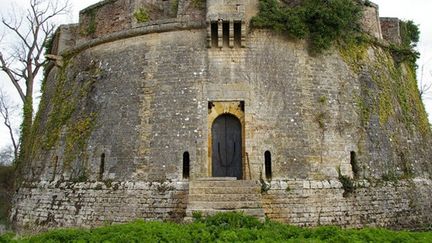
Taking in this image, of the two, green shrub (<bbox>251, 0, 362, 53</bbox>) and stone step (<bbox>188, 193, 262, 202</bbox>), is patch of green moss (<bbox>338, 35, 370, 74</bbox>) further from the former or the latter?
stone step (<bbox>188, 193, 262, 202</bbox>)

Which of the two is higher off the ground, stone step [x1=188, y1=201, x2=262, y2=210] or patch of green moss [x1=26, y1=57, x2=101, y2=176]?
patch of green moss [x1=26, y1=57, x2=101, y2=176]

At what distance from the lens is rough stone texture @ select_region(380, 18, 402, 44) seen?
54.4ft

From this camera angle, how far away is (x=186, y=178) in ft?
39.1

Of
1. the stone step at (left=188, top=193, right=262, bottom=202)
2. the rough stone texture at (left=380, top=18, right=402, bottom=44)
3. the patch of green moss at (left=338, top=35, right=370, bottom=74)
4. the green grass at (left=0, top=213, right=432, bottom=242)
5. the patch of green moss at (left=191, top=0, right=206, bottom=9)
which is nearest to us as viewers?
the green grass at (left=0, top=213, right=432, bottom=242)

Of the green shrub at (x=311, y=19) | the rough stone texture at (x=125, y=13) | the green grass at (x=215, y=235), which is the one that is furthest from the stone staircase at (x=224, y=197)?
the rough stone texture at (x=125, y=13)

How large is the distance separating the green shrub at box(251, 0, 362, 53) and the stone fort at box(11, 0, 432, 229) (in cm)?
37

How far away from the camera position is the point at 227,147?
41.0 ft

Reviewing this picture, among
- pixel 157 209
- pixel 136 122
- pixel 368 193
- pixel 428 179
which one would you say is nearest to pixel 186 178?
pixel 157 209

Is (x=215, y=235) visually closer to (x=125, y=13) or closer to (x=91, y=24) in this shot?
(x=125, y=13)

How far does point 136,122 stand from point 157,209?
9.65 ft

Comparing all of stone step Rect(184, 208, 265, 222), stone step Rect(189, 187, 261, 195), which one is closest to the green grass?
stone step Rect(184, 208, 265, 222)

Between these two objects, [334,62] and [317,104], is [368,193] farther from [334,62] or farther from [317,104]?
[334,62]

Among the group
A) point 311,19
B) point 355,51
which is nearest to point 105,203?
point 311,19

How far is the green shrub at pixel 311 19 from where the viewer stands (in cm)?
1284
